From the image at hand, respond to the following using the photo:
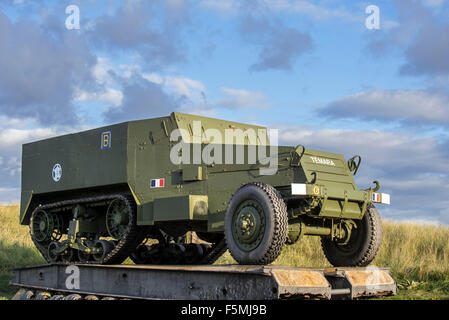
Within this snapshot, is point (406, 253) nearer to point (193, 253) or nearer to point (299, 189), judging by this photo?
point (193, 253)

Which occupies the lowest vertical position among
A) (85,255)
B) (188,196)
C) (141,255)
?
(141,255)

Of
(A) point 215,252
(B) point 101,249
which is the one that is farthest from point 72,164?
(A) point 215,252

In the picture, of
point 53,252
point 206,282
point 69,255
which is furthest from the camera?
point 53,252

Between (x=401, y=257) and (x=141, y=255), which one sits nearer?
(x=401, y=257)

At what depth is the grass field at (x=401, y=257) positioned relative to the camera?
10.5 metres

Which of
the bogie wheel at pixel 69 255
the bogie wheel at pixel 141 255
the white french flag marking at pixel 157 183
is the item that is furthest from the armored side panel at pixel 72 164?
the bogie wheel at pixel 141 255

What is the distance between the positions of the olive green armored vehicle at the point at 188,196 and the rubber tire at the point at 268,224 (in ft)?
0.04

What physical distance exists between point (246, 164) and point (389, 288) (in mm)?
2808

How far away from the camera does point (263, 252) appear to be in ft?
25.8

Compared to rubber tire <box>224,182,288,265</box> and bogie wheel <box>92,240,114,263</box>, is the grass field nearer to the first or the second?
rubber tire <box>224,182,288,265</box>

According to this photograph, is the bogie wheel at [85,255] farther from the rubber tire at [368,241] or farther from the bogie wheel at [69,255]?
the rubber tire at [368,241]

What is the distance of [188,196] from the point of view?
9.30 metres

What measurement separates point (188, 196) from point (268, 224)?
1886 millimetres
